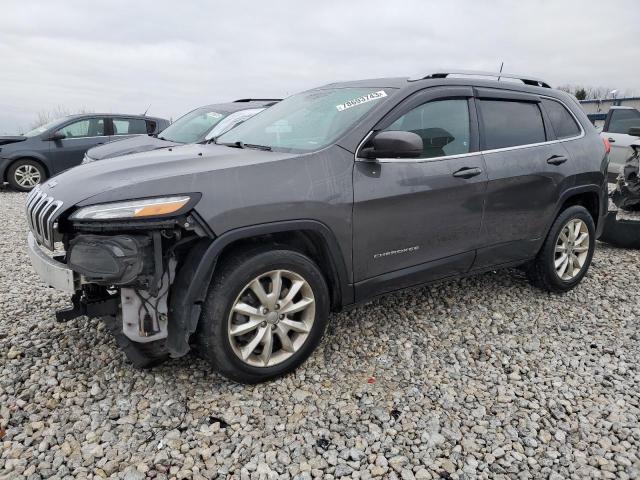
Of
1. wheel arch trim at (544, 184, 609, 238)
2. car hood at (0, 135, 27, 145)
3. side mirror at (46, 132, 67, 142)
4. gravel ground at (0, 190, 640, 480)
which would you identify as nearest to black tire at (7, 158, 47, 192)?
car hood at (0, 135, 27, 145)

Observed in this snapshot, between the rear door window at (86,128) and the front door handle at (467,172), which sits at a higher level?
the rear door window at (86,128)

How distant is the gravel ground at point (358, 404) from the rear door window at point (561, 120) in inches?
60.2

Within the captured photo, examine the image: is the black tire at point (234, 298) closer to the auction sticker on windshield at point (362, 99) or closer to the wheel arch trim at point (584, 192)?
the auction sticker on windshield at point (362, 99)

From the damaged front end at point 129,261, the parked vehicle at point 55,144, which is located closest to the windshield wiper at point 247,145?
the damaged front end at point 129,261

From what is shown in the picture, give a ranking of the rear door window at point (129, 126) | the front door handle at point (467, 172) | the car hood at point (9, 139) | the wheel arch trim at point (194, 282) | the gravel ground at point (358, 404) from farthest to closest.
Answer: the rear door window at point (129, 126)
the car hood at point (9, 139)
the front door handle at point (467, 172)
the wheel arch trim at point (194, 282)
the gravel ground at point (358, 404)

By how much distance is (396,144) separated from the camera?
2.84 m

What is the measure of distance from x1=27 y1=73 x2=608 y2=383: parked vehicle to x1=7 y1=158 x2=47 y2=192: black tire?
778cm

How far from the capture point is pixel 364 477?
2230mm

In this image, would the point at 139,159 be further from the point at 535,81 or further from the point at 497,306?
the point at 535,81

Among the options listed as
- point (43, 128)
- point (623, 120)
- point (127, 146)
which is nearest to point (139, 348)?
point (127, 146)

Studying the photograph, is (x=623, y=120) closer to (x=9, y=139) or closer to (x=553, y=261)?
(x=553, y=261)

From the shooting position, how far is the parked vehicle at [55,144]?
9688 mm

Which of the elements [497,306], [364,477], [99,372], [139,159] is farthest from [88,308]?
[497,306]

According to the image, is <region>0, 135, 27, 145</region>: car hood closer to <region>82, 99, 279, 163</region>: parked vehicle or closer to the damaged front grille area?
<region>82, 99, 279, 163</region>: parked vehicle
